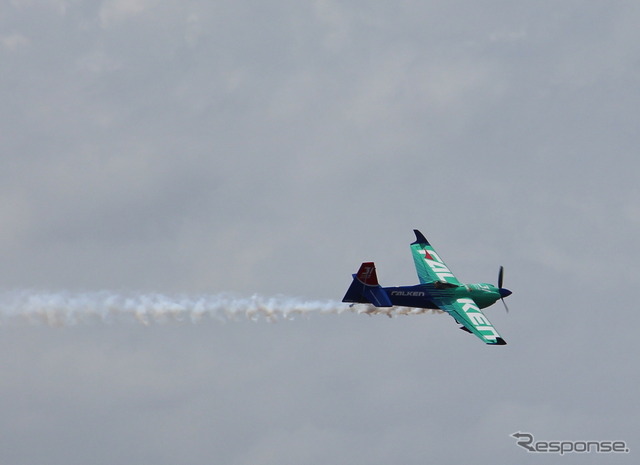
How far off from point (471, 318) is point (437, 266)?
862 cm

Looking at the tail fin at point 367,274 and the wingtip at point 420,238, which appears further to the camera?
the wingtip at point 420,238

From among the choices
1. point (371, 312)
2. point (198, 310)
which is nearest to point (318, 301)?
point (371, 312)

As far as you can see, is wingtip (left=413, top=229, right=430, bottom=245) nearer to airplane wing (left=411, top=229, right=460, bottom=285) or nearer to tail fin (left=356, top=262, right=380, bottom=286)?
airplane wing (left=411, top=229, right=460, bottom=285)

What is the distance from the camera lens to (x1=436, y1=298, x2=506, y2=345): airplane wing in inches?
2862

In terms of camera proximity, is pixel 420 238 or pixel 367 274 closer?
pixel 367 274

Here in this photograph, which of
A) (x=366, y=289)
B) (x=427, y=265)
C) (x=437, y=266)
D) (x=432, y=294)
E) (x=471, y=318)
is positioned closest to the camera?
(x=366, y=289)

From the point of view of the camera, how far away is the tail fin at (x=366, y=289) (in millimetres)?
72500

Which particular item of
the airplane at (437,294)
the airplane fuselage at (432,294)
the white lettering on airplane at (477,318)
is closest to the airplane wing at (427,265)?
the airplane at (437,294)

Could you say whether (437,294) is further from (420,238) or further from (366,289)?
(420,238)

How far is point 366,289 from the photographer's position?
238ft

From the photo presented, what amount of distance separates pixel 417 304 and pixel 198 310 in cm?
1558

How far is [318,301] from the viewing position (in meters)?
75.2

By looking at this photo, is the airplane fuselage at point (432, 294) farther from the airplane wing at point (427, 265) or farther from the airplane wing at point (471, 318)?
the airplane wing at point (427, 265)

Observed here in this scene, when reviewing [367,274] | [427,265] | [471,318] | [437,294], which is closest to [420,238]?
[427,265]
